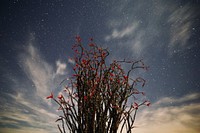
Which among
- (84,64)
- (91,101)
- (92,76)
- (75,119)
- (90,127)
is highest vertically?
(84,64)

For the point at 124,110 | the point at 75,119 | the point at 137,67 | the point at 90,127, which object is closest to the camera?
the point at 90,127

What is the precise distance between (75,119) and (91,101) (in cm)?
27

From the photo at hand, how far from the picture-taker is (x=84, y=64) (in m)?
1.93

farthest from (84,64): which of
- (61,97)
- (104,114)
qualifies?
(104,114)

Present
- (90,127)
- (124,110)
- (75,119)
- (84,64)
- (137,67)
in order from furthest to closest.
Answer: (137,67), (84,64), (124,110), (75,119), (90,127)

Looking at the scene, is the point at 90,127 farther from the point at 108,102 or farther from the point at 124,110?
the point at 124,110

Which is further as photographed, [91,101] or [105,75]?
[105,75]

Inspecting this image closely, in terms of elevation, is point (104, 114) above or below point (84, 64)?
below

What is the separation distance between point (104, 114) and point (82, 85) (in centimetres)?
42

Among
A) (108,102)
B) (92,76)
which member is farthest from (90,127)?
(92,76)

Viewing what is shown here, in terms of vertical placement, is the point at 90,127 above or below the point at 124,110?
below

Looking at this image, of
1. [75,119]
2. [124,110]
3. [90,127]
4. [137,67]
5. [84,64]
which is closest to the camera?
[90,127]

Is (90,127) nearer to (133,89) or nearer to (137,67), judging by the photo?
(133,89)

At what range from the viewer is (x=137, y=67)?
209 centimetres
